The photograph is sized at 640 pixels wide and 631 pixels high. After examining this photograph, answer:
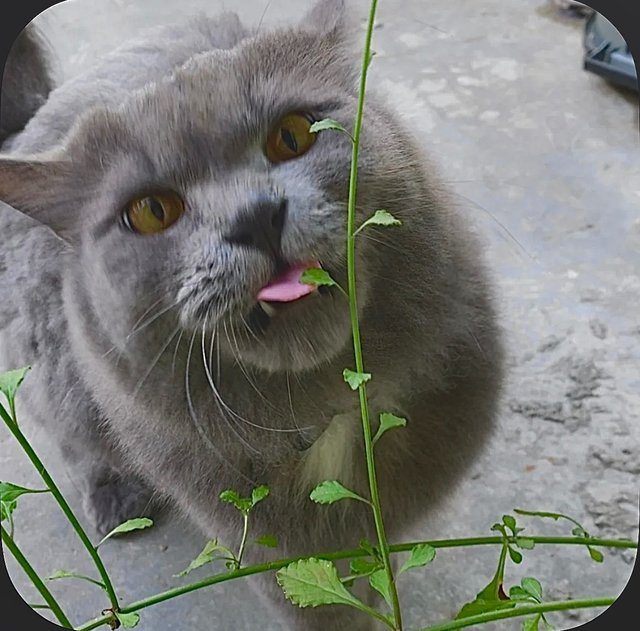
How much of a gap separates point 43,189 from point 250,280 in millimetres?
221

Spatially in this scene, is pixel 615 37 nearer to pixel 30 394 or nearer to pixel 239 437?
pixel 239 437

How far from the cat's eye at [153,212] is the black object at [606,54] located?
52 centimetres

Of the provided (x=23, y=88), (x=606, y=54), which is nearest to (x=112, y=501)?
(x=23, y=88)

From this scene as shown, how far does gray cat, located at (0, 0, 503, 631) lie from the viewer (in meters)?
0.62

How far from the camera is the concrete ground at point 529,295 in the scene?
0.91 m

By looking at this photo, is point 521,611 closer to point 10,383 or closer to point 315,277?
point 315,277

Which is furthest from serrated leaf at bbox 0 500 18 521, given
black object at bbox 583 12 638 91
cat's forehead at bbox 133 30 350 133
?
black object at bbox 583 12 638 91

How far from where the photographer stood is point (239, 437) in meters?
0.77

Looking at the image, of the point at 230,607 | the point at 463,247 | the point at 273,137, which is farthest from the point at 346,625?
the point at 273,137

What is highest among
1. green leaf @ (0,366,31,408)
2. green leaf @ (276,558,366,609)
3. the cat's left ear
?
the cat's left ear

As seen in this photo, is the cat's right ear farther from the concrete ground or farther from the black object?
the black object

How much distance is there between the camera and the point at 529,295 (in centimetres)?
96

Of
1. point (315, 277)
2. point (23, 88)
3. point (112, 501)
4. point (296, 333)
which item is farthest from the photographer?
point (112, 501)

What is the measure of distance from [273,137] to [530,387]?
527mm
